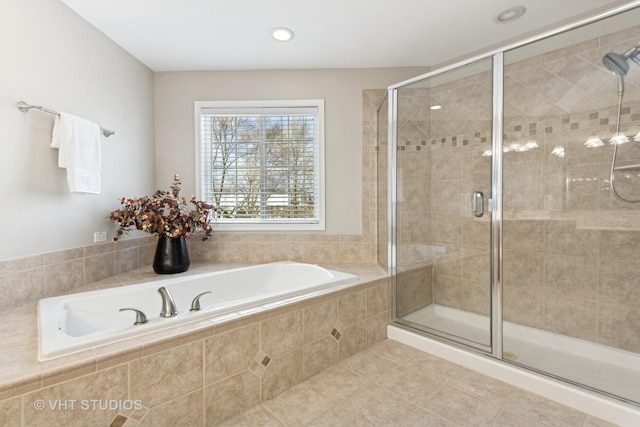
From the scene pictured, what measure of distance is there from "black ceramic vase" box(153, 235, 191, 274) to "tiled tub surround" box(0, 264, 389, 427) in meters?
0.80

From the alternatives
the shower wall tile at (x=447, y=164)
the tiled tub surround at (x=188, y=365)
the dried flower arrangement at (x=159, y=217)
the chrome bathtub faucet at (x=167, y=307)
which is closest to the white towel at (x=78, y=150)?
the dried flower arrangement at (x=159, y=217)

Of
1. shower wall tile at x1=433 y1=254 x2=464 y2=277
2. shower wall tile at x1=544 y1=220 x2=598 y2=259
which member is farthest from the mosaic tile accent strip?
shower wall tile at x1=544 y1=220 x2=598 y2=259

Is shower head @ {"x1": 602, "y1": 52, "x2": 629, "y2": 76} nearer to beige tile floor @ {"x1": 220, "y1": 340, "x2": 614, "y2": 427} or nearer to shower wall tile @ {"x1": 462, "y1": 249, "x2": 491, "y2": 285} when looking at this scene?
shower wall tile @ {"x1": 462, "y1": 249, "x2": 491, "y2": 285}

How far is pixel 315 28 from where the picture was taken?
211cm

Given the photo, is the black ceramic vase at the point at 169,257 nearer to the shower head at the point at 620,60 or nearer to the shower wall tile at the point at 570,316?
the shower wall tile at the point at 570,316

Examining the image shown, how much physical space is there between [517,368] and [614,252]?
0.97 meters

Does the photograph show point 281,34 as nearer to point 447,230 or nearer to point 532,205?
point 447,230

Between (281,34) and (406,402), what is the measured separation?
2516 mm

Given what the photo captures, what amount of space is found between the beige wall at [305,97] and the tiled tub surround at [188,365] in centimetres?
102

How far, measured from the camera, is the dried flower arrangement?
7.26 feet

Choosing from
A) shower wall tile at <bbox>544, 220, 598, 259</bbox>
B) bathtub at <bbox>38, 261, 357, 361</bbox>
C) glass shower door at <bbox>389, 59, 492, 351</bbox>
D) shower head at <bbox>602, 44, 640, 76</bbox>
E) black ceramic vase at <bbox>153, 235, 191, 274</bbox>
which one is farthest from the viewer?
black ceramic vase at <bbox>153, 235, 191, 274</bbox>

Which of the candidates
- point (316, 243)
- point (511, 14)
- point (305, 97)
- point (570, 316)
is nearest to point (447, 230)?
point (570, 316)

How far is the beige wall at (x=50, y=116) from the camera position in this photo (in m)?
1.57

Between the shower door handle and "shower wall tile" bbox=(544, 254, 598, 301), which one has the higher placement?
the shower door handle
